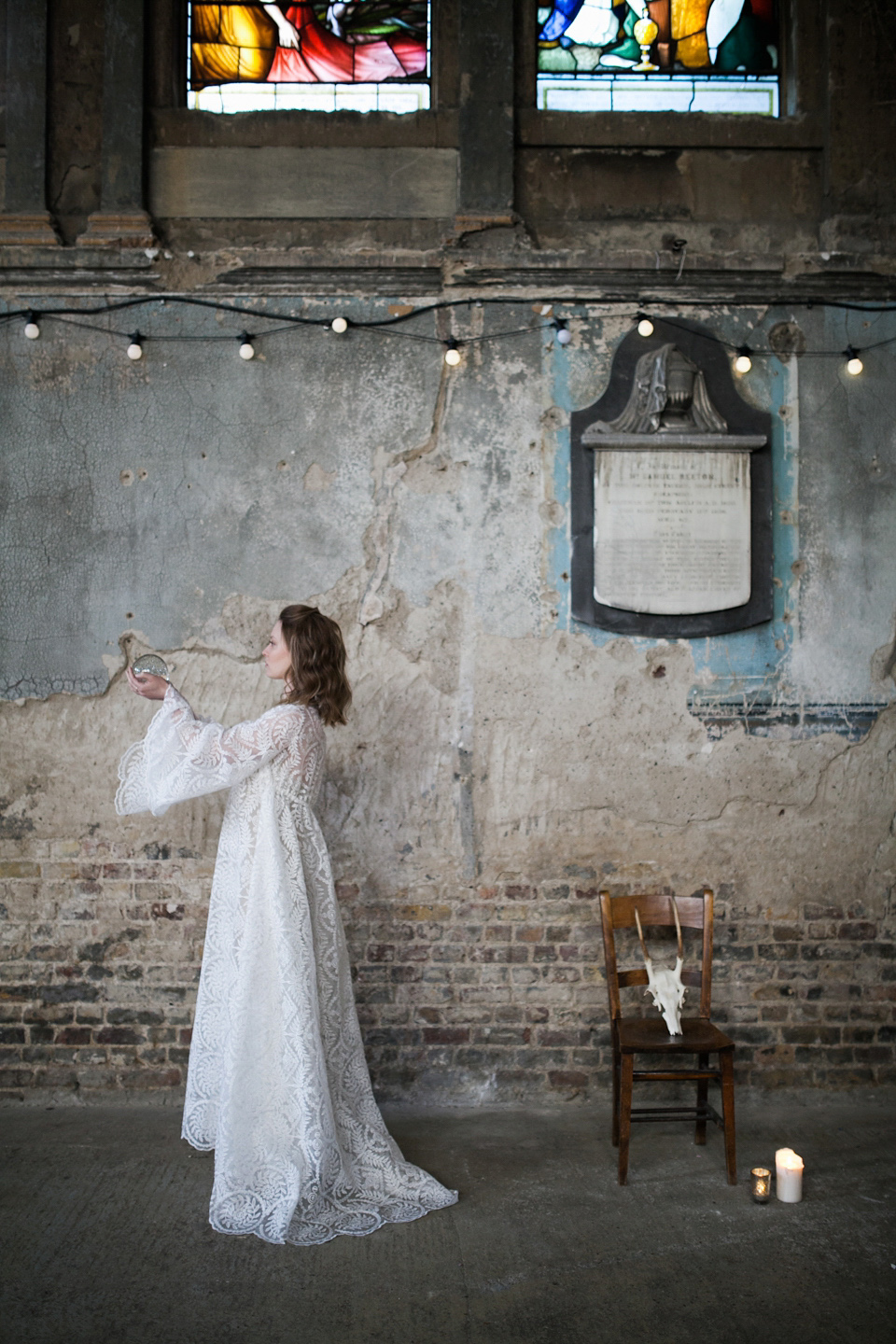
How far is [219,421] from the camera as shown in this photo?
3906 mm

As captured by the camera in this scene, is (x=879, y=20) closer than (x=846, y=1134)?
No

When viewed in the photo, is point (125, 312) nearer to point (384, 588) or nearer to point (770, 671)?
point (384, 588)

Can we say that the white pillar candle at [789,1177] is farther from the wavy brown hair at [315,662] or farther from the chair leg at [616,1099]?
the wavy brown hair at [315,662]

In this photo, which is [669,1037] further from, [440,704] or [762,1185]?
[440,704]

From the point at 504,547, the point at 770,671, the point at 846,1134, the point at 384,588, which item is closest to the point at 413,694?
the point at 384,588

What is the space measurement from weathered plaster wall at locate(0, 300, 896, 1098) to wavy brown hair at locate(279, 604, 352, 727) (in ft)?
2.38

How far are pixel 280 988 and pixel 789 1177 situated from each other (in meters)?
1.71

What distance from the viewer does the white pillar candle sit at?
303cm

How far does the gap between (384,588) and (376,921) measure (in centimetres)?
133

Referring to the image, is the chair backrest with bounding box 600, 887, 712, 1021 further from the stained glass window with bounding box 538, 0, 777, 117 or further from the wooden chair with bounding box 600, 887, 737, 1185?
the stained glass window with bounding box 538, 0, 777, 117

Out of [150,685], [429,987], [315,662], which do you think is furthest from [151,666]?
[429,987]

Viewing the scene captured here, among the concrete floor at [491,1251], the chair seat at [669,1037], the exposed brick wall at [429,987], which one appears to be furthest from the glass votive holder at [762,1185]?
the exposed brick wall at [429,987]

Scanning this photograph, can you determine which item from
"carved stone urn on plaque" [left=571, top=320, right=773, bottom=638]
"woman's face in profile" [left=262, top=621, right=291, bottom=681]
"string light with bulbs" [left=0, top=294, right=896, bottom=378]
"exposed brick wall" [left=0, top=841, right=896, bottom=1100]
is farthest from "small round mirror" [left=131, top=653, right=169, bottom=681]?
"carved stone urn on plaque" [left=571, top=320, right=773, bottom=638]

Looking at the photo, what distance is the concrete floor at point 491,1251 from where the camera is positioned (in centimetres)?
242
